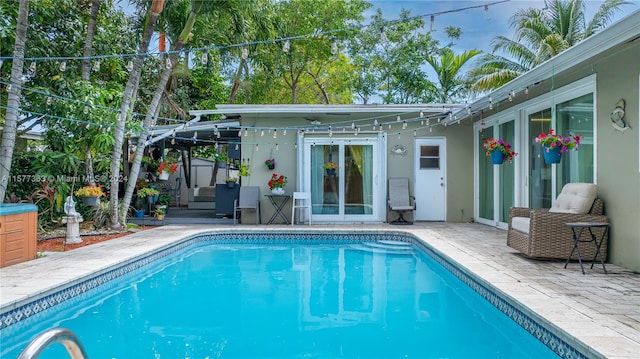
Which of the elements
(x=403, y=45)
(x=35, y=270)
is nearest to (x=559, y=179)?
(x=35, y=270)

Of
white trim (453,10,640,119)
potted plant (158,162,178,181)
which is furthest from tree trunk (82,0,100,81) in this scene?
white trim (453,10,640,119)

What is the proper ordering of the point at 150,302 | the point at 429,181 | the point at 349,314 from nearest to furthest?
the point at 349,314 < the point at 150,302 < the point at 429,181

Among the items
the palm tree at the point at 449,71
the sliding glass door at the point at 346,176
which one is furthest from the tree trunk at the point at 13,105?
the palm tree at the point at 449,71

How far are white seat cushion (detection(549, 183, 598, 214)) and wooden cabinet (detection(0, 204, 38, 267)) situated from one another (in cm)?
627

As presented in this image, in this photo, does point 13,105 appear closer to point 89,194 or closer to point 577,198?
point 89,194

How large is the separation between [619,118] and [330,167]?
18.6ft

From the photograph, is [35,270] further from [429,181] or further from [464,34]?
[464,34]

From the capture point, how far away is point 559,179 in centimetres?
588

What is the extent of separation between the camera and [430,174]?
955cm

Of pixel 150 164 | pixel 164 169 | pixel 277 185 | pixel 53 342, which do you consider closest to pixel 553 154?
pixel 53 342

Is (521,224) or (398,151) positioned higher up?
(398,151)

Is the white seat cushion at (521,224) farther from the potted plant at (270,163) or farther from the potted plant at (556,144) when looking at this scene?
the potted plant at (270,163)

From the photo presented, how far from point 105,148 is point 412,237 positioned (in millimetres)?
5530

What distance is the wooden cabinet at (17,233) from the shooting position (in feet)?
15.1
